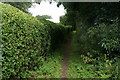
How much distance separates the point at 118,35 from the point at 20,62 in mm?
4630

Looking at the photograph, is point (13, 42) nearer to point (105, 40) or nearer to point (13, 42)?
point (13, 42)

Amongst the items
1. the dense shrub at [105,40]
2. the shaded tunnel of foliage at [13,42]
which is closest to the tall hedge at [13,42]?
the shaded tunnel of foliage at [13,42]

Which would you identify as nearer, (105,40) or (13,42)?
(13,42)

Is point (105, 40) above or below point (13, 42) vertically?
below

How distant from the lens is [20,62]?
4246mm

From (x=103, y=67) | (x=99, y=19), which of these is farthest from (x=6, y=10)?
(x=99, y=19)

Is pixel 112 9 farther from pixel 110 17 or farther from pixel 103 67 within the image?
pixel 103 67

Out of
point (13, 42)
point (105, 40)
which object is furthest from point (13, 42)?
point (105, 40)

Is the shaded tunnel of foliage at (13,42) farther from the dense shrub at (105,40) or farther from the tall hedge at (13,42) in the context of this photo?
the dense shrub at (105,40)

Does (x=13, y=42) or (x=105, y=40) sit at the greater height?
(x=13, y=42)

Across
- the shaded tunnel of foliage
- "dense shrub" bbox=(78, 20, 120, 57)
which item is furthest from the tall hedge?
"dense shrub" bbox=(78, 20, 120, 57)

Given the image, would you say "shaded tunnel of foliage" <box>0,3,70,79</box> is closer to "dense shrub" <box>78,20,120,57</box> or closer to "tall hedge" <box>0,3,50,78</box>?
"tall hedge" <box>0,3,50,78</box>

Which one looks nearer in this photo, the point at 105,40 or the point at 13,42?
the point at 13,42

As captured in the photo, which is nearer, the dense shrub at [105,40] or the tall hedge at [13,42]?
the tall hedge at [13,42]
